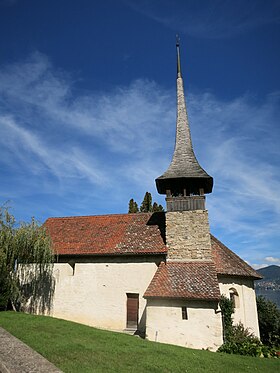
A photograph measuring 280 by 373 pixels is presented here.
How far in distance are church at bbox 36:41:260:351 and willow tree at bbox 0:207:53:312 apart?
920 mm

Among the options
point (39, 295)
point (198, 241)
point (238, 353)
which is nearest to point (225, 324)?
point (238, 353)

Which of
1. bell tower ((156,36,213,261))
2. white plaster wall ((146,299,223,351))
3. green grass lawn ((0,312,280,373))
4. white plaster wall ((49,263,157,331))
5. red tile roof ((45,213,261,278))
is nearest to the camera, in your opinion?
green grass lawn ((0,312,280,373))

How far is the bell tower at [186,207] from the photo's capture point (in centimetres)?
1608

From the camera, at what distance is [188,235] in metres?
16.4

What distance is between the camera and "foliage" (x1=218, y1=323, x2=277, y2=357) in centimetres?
1247

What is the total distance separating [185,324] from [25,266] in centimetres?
1071

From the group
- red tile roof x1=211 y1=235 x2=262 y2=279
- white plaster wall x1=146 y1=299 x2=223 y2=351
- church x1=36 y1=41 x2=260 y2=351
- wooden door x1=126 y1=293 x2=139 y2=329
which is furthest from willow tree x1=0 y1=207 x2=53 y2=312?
red tile roof x1=211 y1=235 x2=262 y2=279

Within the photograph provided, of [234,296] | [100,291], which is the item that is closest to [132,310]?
[100,291]

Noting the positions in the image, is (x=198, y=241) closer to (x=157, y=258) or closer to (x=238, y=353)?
(x=157, y=258)

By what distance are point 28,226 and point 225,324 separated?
1299 centimetres

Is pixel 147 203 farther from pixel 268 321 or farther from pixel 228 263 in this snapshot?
pixel 268 321

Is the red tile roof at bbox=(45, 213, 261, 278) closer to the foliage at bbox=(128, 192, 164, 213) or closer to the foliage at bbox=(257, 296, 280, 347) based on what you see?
the foliage at bbox=(257, 296, 280, 347)

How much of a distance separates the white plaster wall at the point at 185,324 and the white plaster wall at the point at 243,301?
256 cm

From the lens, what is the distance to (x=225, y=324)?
13953 mm
